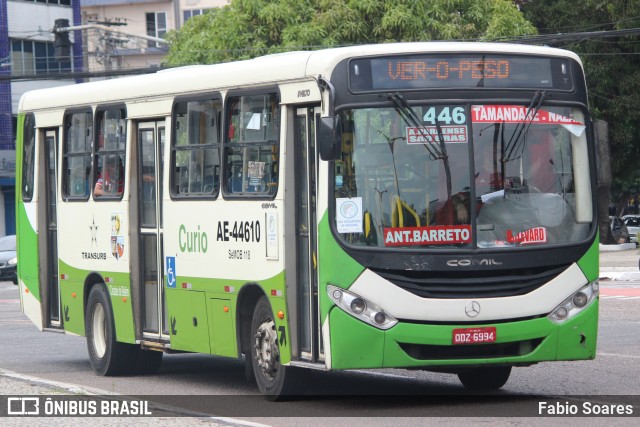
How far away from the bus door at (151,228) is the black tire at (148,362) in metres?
0.97

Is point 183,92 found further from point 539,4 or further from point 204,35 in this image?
point 539,4

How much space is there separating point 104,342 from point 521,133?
625 centimetres

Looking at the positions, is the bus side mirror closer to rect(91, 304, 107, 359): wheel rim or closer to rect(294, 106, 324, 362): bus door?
rect(294, 106, 324, 362): bus door

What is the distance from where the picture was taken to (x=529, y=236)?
37.0ft

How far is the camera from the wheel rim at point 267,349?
12.1 metres

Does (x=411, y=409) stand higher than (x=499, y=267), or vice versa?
(x=499, y=267)

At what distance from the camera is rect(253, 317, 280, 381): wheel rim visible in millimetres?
12133

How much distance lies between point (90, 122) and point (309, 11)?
82.6 feet

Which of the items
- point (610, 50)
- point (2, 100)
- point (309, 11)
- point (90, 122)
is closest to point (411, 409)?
point (90, 122)

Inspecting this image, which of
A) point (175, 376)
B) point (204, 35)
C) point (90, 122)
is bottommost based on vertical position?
point (175, 376)

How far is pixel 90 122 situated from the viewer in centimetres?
1603

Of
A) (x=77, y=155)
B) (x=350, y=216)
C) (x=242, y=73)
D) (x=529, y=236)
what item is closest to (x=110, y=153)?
(x=77, y=155)

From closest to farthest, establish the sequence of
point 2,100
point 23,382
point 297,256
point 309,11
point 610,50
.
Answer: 1. point 297,256
2. point 23,382
3. point 309,11
4. point 610,50
5. point 2,100

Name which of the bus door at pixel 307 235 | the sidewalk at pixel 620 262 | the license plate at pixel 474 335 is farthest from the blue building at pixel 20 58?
the license plate at pixel 474 335
